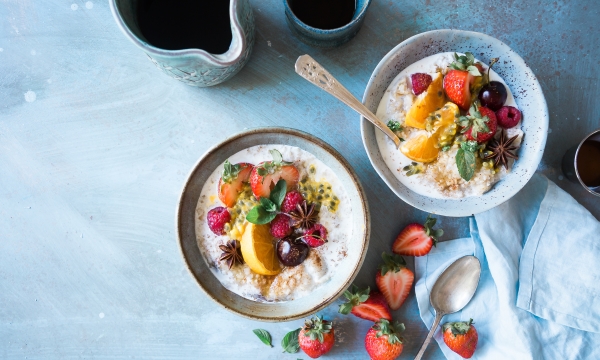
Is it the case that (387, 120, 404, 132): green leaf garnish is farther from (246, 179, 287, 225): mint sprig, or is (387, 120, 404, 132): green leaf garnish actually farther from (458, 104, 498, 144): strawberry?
(246, 179, 287, 225): mint sprig

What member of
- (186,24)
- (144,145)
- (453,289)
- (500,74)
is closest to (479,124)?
(500,74)

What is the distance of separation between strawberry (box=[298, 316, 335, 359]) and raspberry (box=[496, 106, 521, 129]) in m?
0.79

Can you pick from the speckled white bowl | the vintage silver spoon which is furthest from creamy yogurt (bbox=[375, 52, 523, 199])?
the vintage silver spoon

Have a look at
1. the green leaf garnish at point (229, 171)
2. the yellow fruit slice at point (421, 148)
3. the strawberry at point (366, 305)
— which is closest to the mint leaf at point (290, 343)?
the strawberry at point (366, 305)

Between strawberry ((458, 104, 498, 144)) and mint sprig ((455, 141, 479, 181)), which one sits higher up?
strawberry ((458, 104, 498, 144))

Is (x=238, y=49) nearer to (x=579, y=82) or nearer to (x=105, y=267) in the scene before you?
(x=105, y=267)

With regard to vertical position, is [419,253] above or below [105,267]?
above

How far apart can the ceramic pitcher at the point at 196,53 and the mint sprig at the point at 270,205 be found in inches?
14.0

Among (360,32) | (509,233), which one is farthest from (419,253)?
(360,32)

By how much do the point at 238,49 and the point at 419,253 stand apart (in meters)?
0.83

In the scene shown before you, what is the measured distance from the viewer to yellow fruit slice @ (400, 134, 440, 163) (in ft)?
4.52

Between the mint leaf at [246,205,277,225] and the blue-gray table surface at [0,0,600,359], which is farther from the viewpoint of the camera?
the blue-gray table surface at [0,0,600,359]

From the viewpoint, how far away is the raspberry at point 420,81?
4.60 feet

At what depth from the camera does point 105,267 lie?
1.62 metres
